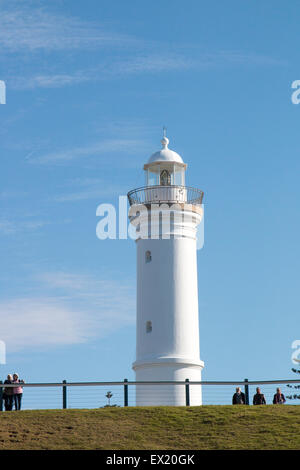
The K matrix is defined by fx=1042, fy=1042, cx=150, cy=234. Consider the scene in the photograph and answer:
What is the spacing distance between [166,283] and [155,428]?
1242 cm

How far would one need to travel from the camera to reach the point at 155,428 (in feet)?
113

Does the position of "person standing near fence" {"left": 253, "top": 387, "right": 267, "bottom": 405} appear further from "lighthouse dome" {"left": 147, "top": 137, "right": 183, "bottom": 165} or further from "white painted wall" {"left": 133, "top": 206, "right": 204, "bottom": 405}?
"lighthouse dome" {"left": 147, "top": 137, "right": 183, "bottom": 165}

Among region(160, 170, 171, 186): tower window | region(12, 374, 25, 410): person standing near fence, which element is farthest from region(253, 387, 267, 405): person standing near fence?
region(160, 170, 171, 186): tower window

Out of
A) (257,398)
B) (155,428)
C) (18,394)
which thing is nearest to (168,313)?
(257,398)

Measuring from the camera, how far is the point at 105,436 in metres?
33.2

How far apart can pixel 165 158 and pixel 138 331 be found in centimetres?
815

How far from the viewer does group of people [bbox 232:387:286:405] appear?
39.2 metres

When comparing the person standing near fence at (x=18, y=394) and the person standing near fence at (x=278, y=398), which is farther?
the person standing near fence at (x=278, y=398)

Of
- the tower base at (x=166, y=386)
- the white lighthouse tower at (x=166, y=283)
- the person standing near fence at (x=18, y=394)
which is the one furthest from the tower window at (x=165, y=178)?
the person standing near fence at (x=18, y=394)

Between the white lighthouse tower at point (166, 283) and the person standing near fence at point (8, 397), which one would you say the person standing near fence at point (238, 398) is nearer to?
the white lighthouse tower at point (166, 283)

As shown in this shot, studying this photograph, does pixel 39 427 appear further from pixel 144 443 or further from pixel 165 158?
pixel 165 158

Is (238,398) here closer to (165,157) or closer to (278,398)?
(278,398)

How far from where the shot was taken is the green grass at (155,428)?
106ft
